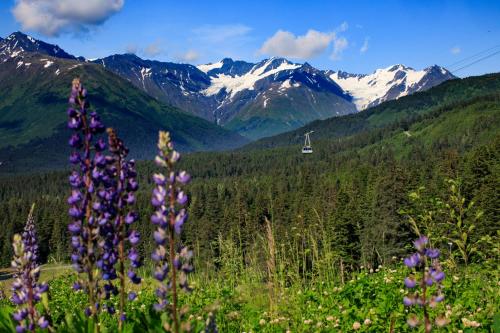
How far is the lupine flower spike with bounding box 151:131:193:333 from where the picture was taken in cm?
329

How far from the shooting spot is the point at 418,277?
358 cm

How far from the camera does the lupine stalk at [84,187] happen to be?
4.22 meters

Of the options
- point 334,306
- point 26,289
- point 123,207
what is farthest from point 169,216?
point 334,306

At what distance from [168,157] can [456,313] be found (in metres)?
4.56

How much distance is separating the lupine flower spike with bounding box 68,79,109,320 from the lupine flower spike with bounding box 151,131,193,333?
994mm

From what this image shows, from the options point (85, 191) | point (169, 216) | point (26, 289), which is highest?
point (85, 191)

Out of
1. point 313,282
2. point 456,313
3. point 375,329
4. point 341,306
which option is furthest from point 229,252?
point 456,313

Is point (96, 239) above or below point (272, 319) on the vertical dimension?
above

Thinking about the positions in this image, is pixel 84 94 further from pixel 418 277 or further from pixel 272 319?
pixel 272 319

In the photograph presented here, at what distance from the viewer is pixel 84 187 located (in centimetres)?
441

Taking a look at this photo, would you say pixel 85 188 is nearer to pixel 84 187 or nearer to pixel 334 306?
pixel 84 187

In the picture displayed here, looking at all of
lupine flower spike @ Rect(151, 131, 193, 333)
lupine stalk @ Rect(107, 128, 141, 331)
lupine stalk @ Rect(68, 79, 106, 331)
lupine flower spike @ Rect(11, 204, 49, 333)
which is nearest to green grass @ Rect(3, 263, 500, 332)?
lupine stalk @ Rect(107, 128, 141, 331)

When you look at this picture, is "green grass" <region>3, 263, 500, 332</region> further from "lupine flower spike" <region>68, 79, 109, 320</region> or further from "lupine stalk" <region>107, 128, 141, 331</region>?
"lupine flower spike" <region>68, 79, 109, 320</region>

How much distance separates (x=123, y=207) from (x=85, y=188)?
0.38m
